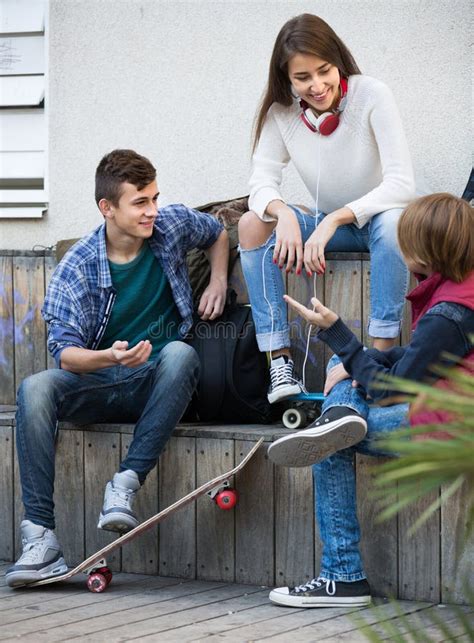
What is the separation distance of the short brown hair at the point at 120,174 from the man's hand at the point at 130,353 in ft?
1.81

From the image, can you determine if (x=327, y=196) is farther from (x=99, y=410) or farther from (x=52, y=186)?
(x=52, y=186)

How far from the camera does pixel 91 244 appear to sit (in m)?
3.48

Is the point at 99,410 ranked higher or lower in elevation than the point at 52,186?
lower

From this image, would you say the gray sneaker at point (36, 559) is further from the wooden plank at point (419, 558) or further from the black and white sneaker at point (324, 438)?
the wooden plank at point (419, 558)

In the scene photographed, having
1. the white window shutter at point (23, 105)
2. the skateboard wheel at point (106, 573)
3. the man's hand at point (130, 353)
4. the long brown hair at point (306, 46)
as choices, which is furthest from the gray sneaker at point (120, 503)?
the white window shutter at point (23, 105)

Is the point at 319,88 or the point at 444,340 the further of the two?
the point at 319,88

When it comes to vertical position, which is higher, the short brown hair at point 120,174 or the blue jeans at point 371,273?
the short brown hair at point 120,174

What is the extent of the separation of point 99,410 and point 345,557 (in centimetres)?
100

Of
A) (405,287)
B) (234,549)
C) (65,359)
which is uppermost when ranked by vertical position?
(405,287)

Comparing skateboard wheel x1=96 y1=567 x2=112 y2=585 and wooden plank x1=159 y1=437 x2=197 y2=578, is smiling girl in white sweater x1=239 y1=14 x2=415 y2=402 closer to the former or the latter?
wooden plank x1=159 y1=437 x2=197 y2=578

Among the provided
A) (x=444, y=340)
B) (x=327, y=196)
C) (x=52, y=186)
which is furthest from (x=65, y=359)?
(x=52, y=186)

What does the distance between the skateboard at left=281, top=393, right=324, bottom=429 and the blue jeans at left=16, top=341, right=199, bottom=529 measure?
0.30m

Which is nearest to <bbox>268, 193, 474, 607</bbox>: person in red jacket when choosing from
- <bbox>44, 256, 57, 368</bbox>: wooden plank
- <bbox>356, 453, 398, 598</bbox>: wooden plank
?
<bbox>356, 453, 398, 598</bbox>: wooden plank

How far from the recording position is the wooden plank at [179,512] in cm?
333
